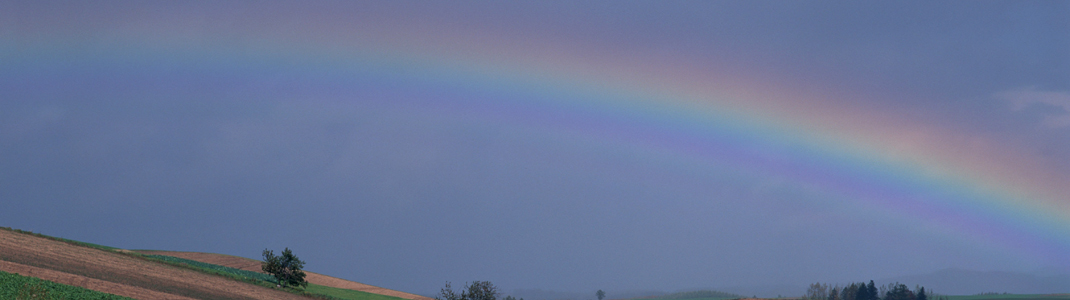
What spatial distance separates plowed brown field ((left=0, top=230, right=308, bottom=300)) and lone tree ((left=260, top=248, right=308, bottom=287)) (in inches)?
117

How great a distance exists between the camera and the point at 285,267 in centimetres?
7131

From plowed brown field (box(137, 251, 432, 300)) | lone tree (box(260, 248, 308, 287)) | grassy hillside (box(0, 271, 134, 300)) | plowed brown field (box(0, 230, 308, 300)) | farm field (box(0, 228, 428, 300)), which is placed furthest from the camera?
plowed brown field (box(137, 251, 432, 300))

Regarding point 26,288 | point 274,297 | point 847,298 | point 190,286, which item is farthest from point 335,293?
point 847,298

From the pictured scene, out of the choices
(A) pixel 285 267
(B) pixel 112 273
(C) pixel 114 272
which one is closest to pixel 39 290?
(B) pixel 112 273

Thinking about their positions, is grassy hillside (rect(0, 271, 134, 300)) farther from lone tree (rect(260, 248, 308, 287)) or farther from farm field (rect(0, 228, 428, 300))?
lone tree (rect(260, 248, 308, 287))

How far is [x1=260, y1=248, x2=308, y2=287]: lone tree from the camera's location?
70375 mm

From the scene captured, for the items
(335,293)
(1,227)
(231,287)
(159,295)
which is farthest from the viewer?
(335,293)

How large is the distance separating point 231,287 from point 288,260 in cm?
849

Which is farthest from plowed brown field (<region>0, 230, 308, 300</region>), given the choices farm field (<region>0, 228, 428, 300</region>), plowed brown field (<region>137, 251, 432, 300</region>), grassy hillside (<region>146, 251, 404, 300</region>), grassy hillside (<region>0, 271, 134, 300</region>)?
plowed brown field (<region>137, 251, 432, 300</region>)

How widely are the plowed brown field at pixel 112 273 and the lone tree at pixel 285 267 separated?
2.96m

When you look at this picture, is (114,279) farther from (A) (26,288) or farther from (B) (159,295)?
(A) (26,288)

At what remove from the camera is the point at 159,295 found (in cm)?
5034

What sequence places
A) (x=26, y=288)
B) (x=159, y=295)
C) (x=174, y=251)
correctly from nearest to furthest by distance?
(x=26, y=288), (x=159, y=295), (x=174, y=251)

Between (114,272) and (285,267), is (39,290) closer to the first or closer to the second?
(114,272)
